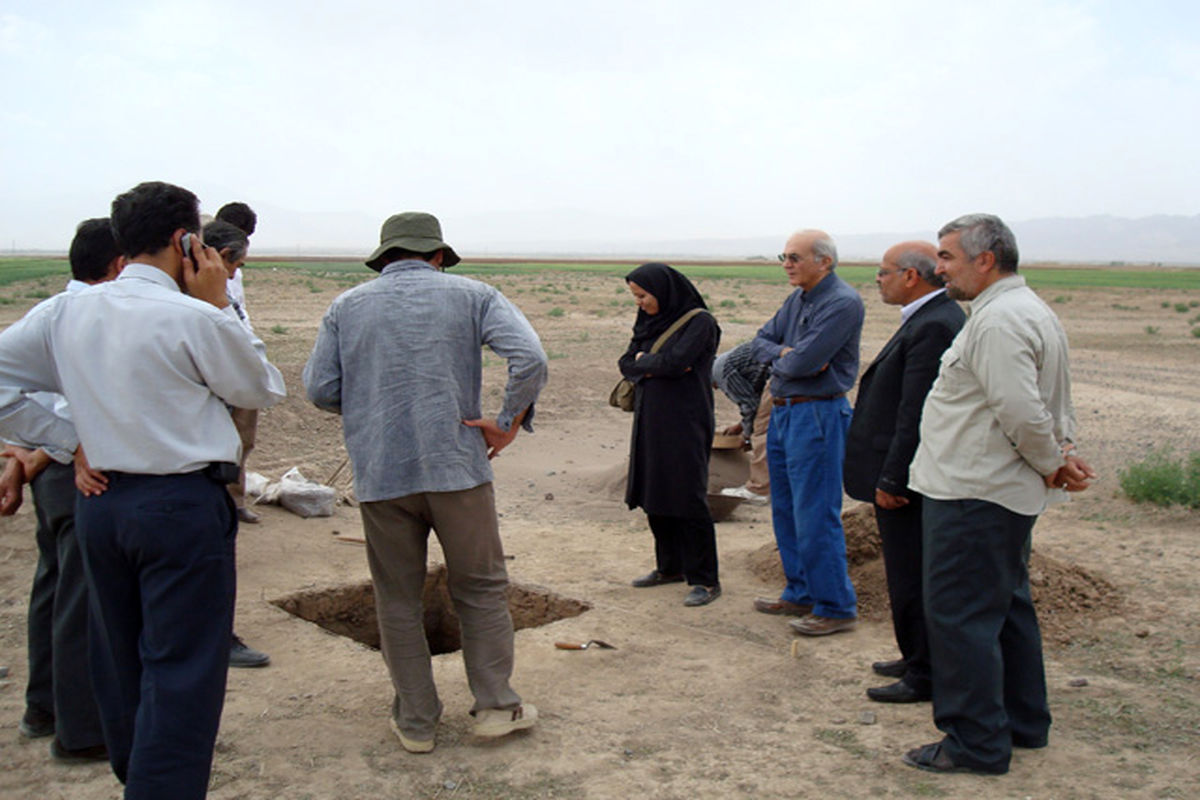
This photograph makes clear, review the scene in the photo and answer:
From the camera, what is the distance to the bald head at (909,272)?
442 cm

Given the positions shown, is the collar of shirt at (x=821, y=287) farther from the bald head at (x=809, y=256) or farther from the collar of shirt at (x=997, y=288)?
the collar of shirt at (x=997, y=288)

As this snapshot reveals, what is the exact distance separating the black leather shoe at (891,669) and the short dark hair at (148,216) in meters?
3.46

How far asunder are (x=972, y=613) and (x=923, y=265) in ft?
4.94

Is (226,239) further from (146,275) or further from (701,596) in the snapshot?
(701,596)

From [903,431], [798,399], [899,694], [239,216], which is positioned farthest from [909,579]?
[239,216]

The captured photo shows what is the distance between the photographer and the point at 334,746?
3.97 metres

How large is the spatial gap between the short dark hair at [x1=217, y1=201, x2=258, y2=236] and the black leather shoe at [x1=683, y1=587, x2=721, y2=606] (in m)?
3.28

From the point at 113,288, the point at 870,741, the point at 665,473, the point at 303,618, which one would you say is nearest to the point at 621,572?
the point at 665,473

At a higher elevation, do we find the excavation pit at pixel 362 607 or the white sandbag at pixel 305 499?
the white sandbag at pixel 305 499

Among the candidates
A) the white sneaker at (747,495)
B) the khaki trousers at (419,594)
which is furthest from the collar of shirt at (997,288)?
the white sneaker at (747,495)

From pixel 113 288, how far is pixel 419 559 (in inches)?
60.6

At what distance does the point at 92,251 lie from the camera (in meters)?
4.04

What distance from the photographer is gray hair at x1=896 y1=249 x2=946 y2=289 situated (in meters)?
4.42

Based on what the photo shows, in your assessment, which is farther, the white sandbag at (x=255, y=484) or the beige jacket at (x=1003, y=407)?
the white sandbag at (x=255, y=484)
